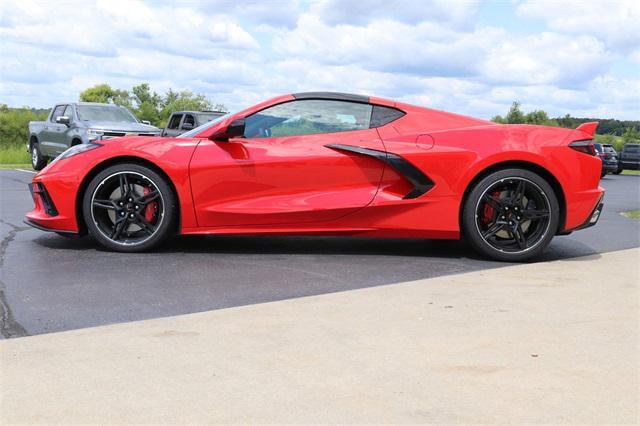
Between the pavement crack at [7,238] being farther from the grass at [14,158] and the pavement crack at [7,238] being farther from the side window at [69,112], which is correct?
the grass at [14,158]

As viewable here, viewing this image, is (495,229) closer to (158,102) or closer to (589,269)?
(589,269)

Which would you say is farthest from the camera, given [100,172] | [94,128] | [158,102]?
[158,102]

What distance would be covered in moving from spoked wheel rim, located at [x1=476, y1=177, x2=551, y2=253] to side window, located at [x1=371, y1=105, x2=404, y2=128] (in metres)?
0.99

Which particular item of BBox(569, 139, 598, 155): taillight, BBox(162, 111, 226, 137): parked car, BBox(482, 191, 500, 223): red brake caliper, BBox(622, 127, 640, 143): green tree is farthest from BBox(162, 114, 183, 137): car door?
BBox(622, 127, 640, 143): green tree

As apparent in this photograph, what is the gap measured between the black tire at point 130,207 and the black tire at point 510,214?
8.11 ft

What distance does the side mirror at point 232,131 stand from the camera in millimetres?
6203

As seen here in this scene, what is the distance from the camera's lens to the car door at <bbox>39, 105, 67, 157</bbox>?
19.3 meters

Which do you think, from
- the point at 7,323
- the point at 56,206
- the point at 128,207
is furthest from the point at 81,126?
the point at 7,323

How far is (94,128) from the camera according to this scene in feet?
58.5

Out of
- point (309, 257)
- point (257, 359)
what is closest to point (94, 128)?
point (309, 257)

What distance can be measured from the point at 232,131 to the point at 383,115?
128 centimetres

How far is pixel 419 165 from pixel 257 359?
311 centimetres

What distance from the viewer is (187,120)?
64.3 feet

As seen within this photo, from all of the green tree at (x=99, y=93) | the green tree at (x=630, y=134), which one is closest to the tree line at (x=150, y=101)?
the green tree at (x=99, y=93)
